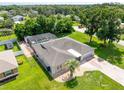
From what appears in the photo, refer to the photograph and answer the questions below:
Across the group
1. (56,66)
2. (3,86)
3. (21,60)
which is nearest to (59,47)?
(56,66)

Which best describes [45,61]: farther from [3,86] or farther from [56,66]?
[3,86]

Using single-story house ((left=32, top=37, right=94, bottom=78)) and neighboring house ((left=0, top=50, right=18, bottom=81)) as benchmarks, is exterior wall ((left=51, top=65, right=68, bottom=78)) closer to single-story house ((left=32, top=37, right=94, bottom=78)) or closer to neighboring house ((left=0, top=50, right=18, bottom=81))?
single-story house ((left=32, top=37, right=94, bottom=78))

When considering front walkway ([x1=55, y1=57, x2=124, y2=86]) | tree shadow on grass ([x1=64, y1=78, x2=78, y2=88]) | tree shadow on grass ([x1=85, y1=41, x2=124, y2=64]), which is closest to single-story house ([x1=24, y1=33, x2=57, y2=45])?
tree shadow on grass ([x1=85, y1=41, x2=124, y2=64])

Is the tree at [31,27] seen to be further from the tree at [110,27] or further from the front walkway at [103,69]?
the front walkway at [103,69]

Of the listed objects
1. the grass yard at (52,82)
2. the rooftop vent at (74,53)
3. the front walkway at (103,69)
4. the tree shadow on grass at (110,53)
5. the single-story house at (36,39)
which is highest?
the rooftop vent at (74,53)

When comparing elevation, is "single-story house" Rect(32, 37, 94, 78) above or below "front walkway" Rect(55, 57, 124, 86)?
above

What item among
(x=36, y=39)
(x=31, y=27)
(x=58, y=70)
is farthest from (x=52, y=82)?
(x=31, y=27)

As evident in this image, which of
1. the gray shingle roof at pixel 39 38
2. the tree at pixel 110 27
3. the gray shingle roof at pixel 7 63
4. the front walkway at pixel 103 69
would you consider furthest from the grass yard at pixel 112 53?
the gray shingle roof at pixel 7 63
